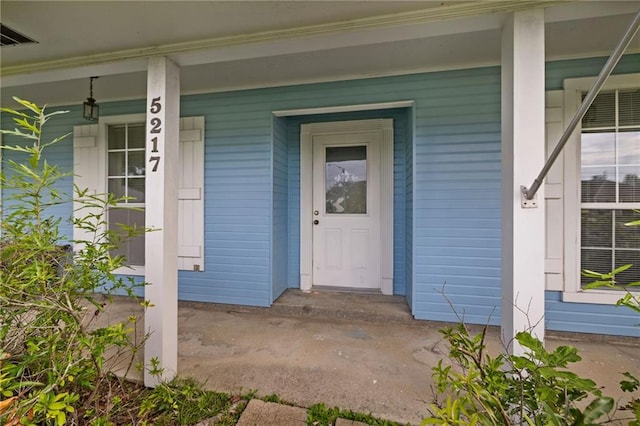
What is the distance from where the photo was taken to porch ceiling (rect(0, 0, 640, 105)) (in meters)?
1.63

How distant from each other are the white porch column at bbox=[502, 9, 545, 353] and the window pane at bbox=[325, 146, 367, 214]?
2006 millimetres

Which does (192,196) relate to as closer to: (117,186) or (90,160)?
(117,186)

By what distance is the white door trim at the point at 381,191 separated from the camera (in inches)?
131

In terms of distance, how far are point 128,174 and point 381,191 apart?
310 cm

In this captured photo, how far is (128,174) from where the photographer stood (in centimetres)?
354

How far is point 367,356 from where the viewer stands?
2.19 metres

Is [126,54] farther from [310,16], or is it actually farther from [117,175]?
[117,175]

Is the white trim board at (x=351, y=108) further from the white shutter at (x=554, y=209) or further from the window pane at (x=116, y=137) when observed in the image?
the window pane at (x=116, y=137)

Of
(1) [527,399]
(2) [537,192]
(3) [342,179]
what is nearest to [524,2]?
(2) [537,192]

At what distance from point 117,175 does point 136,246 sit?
931mm

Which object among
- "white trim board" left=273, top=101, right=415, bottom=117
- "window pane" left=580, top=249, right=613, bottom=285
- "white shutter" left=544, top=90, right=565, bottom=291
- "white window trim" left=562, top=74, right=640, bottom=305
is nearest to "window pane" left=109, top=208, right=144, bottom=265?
"white trim board" left=273, top=101, right=415, bottom=117

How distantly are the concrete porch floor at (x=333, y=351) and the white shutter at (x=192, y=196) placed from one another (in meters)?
0.56

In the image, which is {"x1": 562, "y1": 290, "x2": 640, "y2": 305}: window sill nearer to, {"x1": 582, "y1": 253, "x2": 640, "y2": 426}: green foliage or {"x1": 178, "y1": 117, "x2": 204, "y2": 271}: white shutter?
{"x1": 582, "y1": 253, "x2": 640, "y2": 426}: green foliage

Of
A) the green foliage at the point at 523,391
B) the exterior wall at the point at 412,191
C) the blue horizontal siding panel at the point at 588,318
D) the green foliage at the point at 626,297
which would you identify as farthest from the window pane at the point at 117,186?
the blue horizontal siding panel at the point at 588,318
